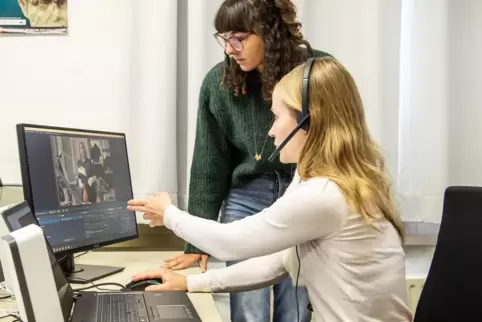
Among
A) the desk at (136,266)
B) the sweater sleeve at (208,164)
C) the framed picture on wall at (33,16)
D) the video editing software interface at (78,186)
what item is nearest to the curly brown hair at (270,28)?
the sweater sleeve at (208,164)

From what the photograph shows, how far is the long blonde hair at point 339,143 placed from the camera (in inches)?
46.4

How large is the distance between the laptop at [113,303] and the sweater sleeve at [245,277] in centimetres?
7

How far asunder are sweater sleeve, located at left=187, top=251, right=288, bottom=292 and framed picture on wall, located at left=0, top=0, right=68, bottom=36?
1.20 m

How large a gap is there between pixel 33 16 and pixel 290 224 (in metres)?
1.44

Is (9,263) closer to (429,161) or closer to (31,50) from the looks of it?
(31,50)

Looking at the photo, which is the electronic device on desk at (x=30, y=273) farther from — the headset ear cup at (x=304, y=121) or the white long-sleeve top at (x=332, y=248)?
the headset ear cup at (x=304, y=121)

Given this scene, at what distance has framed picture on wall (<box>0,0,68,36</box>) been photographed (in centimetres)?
212

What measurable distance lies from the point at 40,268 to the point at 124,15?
59.3 inches

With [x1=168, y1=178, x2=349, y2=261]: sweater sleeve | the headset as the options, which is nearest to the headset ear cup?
the headset

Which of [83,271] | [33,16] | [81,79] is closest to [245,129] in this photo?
[83,271]

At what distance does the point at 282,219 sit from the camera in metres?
1.16

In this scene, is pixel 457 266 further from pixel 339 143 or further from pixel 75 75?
pixel 75 75

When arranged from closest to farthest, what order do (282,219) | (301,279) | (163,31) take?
(282,219)
(301,279)
(163,31)

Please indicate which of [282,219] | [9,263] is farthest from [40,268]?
[282,219]
